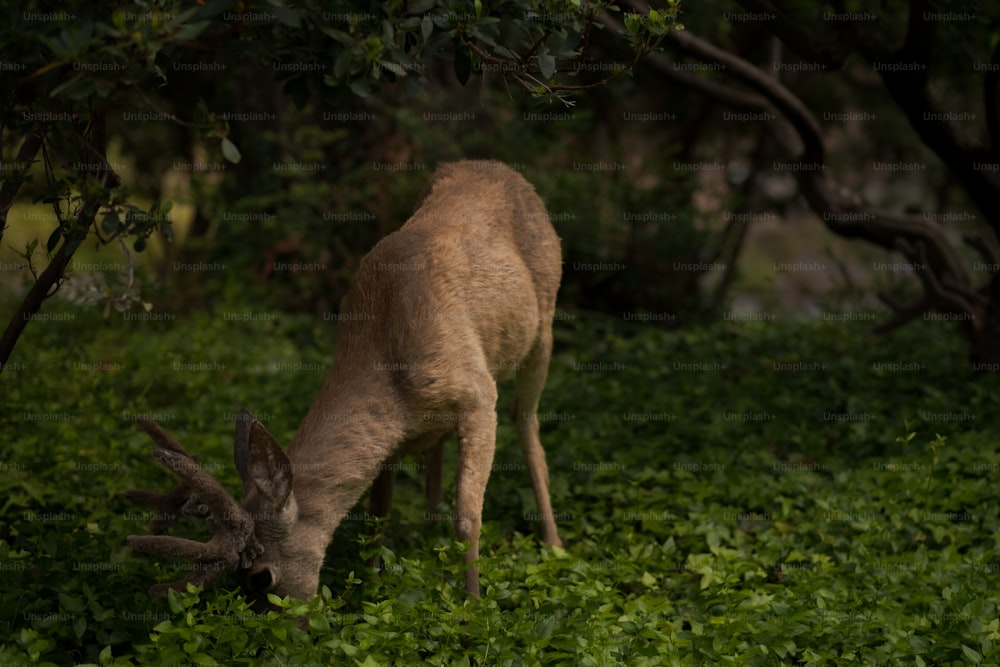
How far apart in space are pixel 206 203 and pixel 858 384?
7483 mm

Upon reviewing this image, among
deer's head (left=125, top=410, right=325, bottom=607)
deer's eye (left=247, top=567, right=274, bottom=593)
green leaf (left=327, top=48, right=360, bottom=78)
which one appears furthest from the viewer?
deer's eye (left=247, top=567, right=274, bottom=593)

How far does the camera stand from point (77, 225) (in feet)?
15.8

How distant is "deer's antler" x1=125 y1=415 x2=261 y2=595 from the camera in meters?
4.66

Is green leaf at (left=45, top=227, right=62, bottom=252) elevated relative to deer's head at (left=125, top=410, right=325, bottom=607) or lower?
elevated

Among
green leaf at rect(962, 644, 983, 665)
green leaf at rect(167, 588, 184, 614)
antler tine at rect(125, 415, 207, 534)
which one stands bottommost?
green leaf at rect(962, 644, 983, 665)

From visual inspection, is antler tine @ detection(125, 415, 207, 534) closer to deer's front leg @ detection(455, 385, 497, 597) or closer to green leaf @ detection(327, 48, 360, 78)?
deer's front leg @ detection(455, 385, 497, 597)

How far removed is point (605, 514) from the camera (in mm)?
7184

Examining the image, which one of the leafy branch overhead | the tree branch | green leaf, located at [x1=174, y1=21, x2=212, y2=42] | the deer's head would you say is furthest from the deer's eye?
green leaf, located at [x1=174, y1=21, x2=212, y2=42]

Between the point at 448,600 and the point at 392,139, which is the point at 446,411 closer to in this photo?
the point at 448,600

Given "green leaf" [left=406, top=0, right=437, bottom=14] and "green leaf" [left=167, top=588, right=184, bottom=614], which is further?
"green leaf" [left=406, top=0, right=437, bottom=14]

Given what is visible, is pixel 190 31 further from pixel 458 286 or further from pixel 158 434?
pixel 458 286

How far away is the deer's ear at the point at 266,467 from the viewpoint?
4.80m

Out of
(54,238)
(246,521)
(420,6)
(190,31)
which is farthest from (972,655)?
(54,238)

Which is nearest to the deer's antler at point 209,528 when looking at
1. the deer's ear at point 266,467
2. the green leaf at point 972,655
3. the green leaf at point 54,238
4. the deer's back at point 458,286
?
the deer's ear at point 266,467
